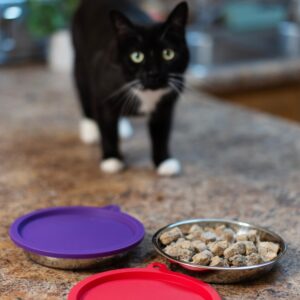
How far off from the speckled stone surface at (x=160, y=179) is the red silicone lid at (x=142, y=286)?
44 mm

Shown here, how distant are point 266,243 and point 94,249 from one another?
294 mm

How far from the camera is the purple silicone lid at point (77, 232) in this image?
1.06m

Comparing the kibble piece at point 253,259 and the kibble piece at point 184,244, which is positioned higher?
the kibble piece at point 184,244

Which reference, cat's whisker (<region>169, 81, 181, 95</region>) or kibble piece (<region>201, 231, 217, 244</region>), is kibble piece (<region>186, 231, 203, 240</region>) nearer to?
kibble piece (<region>201, 231, 217, 244</region>)

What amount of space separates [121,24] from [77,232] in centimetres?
51

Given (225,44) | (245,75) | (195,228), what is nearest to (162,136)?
(195,228)

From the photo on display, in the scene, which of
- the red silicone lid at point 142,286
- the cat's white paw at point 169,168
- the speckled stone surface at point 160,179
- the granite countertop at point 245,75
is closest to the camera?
the red silicone lid at point 142,286

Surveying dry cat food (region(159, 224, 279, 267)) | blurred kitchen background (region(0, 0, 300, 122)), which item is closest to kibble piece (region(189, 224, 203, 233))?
dry cat food (region(159, 224, 279, 267))

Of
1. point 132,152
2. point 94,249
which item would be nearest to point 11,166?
point 132,152

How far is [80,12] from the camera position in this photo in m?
1.80

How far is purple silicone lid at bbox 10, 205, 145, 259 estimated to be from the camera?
3.49 feet

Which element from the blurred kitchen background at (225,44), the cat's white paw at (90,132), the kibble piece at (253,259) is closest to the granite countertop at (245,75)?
the blurred kitchen background at (225,44)

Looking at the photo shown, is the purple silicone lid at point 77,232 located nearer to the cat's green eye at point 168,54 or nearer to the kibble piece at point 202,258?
the kibble piece at point 202,258

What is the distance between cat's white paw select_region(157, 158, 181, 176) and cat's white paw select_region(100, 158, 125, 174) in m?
0.10
